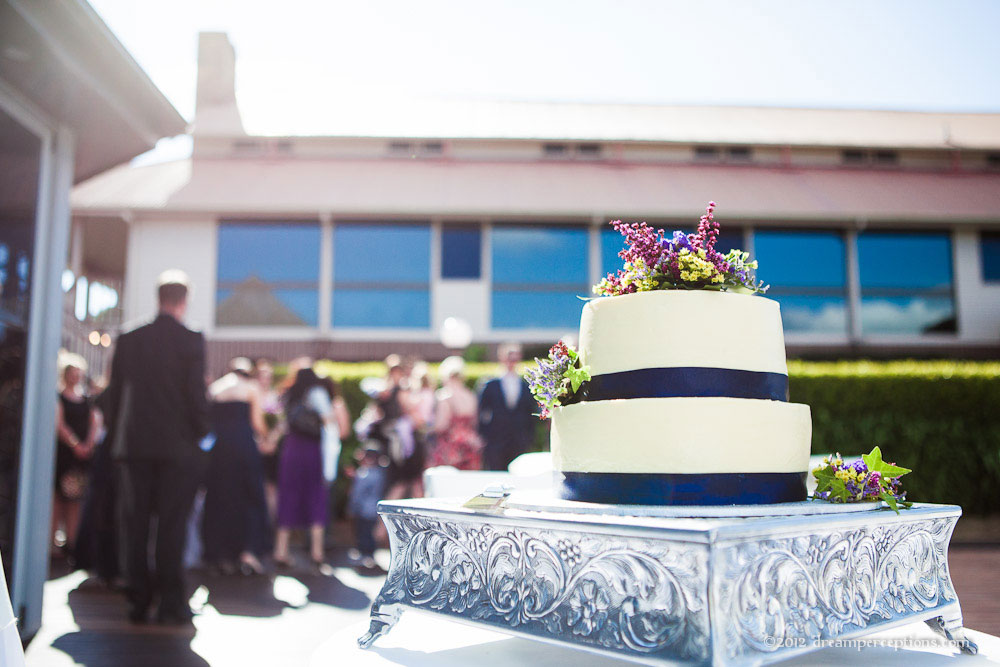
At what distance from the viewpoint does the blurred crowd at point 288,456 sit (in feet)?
22.1

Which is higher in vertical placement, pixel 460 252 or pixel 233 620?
pixel 460 252

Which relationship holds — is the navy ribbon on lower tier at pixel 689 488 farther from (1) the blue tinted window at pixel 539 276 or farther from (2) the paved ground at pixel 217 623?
(1) the blue tinted window at pixel 539 276

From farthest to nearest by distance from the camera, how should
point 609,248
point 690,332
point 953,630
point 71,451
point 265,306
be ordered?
1. point 609,248
2. point 265,306
3. point 71,451
4. point 953,630
5. point 690,332

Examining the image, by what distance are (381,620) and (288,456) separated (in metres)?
4.48

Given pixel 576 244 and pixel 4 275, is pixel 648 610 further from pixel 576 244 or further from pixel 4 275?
pixel 576 244

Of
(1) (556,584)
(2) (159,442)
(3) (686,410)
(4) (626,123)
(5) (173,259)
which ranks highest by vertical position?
(4) (626,123)

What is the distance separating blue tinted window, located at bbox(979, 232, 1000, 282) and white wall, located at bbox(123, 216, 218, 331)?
15.8 meters

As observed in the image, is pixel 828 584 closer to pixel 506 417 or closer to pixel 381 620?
pixel 381 620

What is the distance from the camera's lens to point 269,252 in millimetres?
15062

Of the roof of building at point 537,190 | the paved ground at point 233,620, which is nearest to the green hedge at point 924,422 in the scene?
the paved ground at point 233,620

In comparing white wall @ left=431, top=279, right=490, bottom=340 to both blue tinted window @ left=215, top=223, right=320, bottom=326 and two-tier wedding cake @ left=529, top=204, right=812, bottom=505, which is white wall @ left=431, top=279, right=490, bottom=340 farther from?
two-tier wedding cake @ left=529, top=204, right=812, bottom=505

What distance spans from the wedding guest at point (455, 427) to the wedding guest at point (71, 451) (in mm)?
3460

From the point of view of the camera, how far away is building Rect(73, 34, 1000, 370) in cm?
1462

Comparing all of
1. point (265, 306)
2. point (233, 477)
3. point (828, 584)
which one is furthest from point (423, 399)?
point (265, 306)
